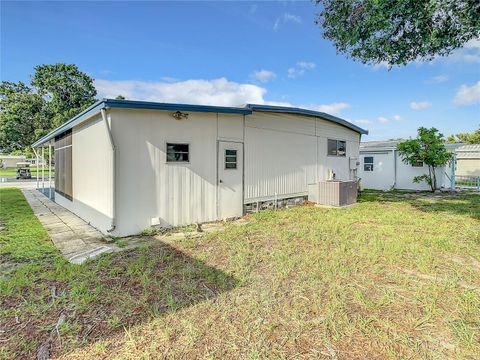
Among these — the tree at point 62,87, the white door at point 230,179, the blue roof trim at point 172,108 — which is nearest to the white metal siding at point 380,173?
the blue roof trim at point 172,108

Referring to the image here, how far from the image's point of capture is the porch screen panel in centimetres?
856

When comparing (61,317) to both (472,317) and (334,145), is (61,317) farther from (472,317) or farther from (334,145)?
(334,145)

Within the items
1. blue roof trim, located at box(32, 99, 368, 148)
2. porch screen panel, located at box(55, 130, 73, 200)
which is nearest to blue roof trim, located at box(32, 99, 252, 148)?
blue roof trim, located at box(32, 99, 368, 148)

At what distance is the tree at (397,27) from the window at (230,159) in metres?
3.93

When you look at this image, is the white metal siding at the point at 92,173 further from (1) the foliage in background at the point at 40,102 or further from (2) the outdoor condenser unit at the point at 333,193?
(1) the foliage in background at the point at 40,102

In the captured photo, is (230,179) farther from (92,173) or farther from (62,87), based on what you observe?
(62,87)

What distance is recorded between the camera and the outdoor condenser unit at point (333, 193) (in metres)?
9.10

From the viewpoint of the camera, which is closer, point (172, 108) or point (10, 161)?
point (172, 108)

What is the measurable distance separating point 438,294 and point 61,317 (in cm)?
412

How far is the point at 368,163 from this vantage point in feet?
54.5

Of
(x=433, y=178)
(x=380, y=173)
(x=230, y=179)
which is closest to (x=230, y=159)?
(x=230, y=179)

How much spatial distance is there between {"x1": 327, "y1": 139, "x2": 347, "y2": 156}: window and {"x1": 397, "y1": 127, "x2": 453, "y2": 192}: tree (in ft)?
14.0

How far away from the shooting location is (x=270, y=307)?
287cm

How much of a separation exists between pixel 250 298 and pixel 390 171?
15.5m
